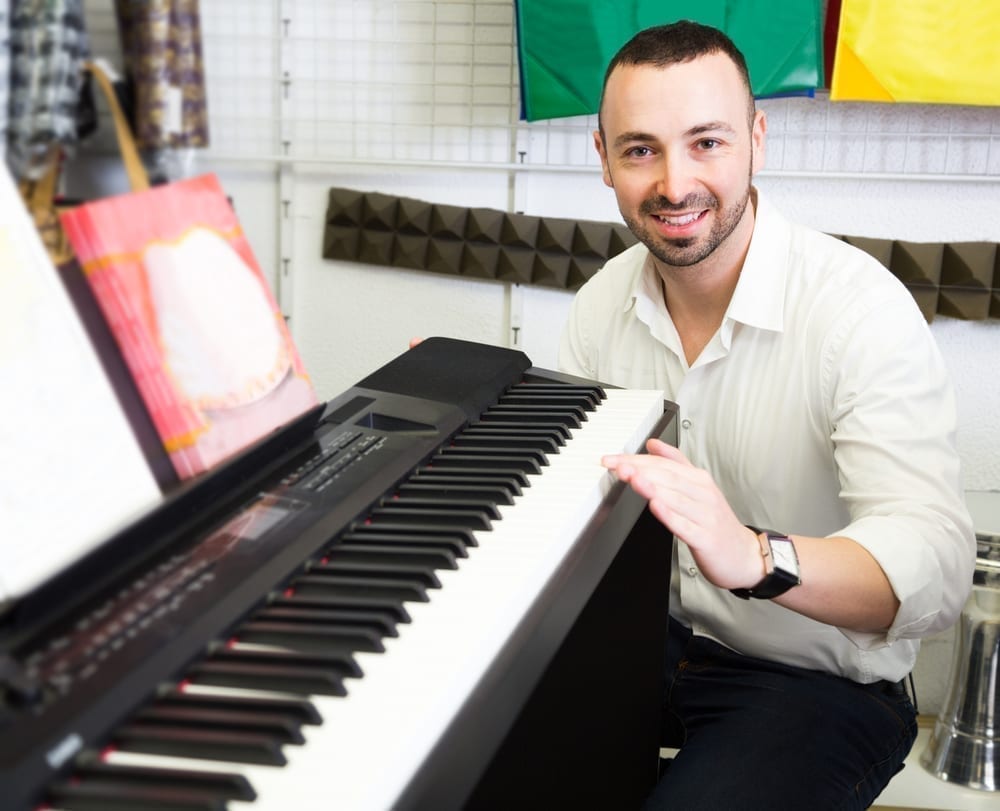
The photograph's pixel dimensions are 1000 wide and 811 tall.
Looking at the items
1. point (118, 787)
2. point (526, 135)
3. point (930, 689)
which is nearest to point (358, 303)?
point (526, 135)

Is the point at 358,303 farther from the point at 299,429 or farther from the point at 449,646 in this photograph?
the point at 449,646

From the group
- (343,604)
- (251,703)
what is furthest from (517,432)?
(251,703)

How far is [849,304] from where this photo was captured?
1379 millimetres

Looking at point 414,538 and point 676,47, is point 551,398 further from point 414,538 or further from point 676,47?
point 676,47

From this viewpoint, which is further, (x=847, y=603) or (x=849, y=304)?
(x=849, y=304)

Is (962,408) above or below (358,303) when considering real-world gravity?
below

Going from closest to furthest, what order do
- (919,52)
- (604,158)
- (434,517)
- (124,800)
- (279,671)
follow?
1. (124,800)
2. (279,671)
3. (434,517)
4. (604,158)
5. (919,52)

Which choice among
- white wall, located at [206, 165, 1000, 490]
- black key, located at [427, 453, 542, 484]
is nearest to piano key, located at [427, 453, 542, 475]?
black key, located at [427, 453, 542, 484]

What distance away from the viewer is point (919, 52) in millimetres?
1947

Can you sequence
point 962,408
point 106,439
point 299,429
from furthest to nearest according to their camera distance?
→ point 962,408 < point 299,429 < point 106,439

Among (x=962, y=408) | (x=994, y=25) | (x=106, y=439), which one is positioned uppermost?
(x=994, y=25)

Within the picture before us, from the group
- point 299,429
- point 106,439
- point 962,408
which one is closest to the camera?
point 106,439

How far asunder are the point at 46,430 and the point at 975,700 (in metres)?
1.93

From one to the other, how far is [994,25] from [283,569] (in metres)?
1.72
